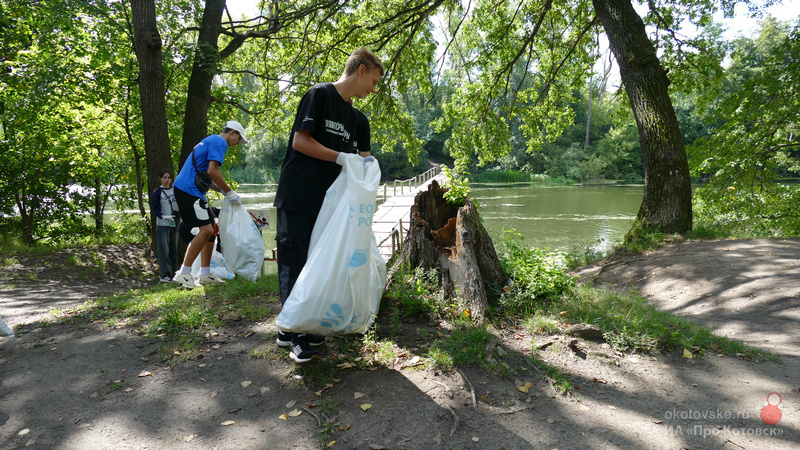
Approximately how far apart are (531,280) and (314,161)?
212cm

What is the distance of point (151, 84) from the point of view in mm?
6188

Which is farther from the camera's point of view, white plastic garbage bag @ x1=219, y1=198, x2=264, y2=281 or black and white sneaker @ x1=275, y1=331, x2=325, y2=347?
white plastic garbage bag @ x1=219, y1=198, x2=264, y2=281

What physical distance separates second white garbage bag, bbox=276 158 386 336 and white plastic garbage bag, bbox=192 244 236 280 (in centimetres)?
285

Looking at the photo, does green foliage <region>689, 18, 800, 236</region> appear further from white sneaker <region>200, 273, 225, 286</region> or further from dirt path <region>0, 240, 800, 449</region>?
white sneaker <region>200, 273, 225, 286</region>

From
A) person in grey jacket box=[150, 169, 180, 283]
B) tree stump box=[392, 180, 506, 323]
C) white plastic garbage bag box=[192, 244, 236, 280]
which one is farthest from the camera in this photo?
person in grey jacket box=[150, 169, 180, 283]

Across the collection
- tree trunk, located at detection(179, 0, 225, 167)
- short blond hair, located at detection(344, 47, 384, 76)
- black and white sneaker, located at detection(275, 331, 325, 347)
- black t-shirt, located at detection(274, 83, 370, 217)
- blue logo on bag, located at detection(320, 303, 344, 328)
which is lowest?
black and white sneaker, located at detection(275, 331, 325, 347)

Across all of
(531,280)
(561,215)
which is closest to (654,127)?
(531,280)

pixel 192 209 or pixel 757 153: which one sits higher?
pixel 757 153

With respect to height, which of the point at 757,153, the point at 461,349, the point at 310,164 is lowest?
the point at 461,349

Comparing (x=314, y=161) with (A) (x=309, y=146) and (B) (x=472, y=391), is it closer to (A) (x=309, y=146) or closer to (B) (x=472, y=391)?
(A) (x=309, y=146)

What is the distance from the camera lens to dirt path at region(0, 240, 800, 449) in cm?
189

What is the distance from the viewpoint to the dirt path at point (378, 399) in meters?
1.89

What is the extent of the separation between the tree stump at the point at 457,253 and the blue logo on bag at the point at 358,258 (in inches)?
45.5

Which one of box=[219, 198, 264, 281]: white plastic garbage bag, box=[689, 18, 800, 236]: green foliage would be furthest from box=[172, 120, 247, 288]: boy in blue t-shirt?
box=[689, 18, 800, 236]: green foliage
